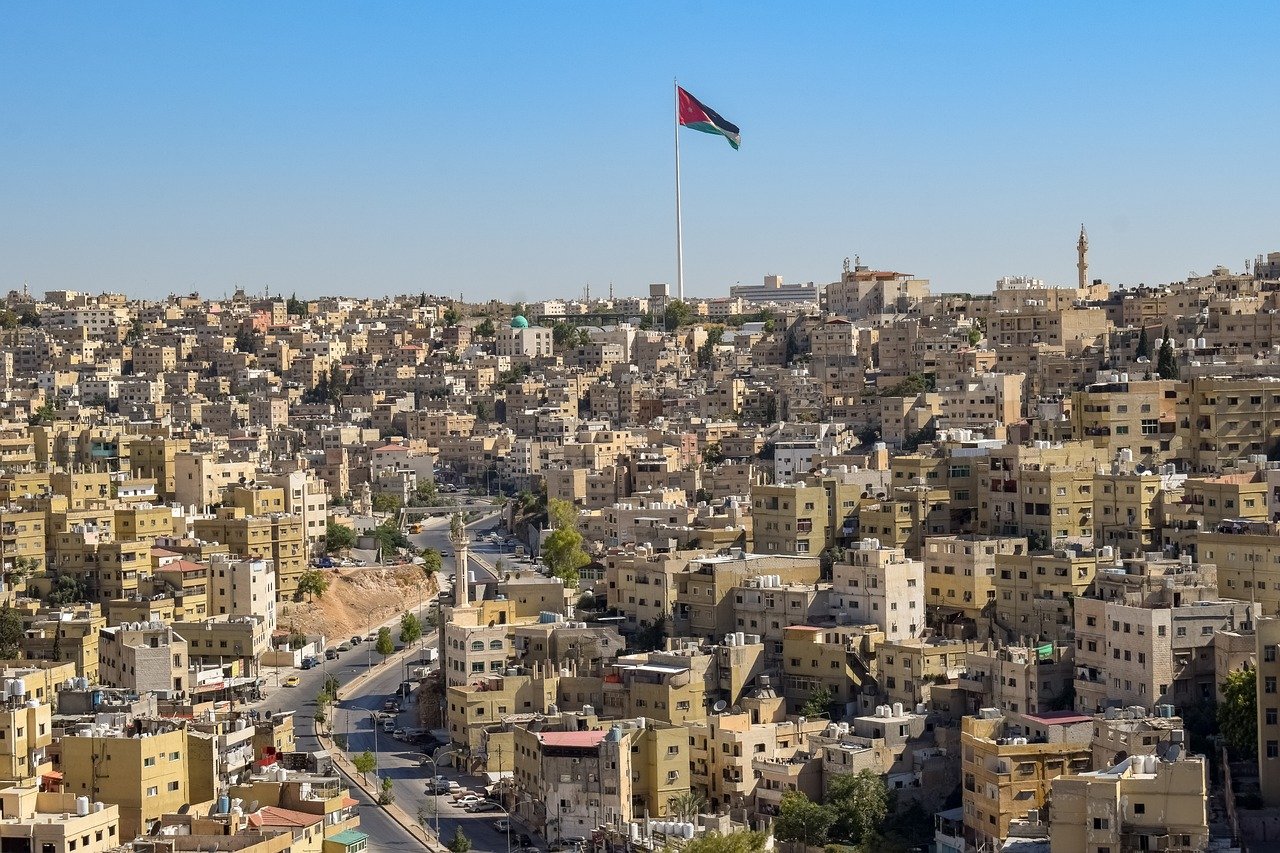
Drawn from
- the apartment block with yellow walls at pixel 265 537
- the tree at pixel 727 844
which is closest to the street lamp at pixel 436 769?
the tree at pixel 727 844

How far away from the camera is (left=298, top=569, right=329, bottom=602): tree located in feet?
148

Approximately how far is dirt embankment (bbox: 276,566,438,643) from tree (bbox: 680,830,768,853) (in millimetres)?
19907

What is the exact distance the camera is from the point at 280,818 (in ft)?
80.6

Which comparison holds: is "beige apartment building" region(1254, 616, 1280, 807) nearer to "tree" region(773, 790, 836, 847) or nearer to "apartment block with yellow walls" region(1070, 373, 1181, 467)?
"tree" region(773, 790, 836, 847)

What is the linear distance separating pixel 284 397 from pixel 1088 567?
4947cm

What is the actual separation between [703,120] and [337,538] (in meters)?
12.7

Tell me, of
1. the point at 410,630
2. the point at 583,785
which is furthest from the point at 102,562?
the point at 583,785

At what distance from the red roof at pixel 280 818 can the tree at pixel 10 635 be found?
13.4 m

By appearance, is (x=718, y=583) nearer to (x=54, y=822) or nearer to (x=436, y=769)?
(x=436, y=769)

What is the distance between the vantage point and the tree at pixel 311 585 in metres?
45.0

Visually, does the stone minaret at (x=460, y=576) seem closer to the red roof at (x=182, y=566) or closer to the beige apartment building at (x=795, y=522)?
the beige apartment building at (x=795, y=522)

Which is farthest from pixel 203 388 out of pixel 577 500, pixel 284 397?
pixel 577 500

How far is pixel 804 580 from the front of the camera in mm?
36094

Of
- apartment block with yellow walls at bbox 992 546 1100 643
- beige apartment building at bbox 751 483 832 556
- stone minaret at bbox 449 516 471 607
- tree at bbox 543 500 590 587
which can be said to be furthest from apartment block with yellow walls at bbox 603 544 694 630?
apartment block with yellow walls at bbox 992 546 1100 643
